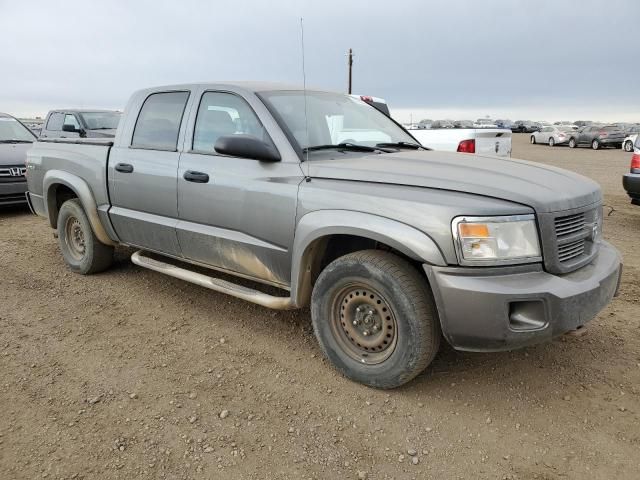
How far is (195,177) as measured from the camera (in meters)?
3.80

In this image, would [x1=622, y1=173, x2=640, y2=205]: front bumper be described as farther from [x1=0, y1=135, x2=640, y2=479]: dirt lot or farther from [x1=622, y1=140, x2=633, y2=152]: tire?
[x1=622, y1=140, x2=633, y2=152]: tire

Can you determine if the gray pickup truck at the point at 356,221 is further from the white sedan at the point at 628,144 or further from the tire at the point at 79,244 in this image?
the white sedan at the point at 628,144

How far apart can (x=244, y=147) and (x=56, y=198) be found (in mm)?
3303

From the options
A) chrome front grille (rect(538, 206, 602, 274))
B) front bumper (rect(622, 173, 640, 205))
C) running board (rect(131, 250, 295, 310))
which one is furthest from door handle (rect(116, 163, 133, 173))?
front bumper (rect(622, 173, 640, 205))

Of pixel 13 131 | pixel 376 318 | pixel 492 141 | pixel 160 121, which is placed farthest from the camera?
pixel 13 131

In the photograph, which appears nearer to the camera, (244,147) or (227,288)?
(244,147)

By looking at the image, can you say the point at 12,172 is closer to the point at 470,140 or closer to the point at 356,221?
the point at 470,140

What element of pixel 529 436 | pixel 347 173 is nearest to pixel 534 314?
pixel 529 436

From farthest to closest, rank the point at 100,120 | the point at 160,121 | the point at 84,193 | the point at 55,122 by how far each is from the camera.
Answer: the point at 55,122 < the point at 100,120 < the point at 84,193 < the point at 160,121

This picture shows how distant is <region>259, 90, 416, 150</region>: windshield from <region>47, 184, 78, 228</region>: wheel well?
9.74ft

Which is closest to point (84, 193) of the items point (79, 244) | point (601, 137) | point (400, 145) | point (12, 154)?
point (79, 244)

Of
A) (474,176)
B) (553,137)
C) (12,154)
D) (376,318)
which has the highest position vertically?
(474,176)

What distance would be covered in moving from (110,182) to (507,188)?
3439 millimetres

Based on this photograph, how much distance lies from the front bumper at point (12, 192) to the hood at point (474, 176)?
7.18 meters
